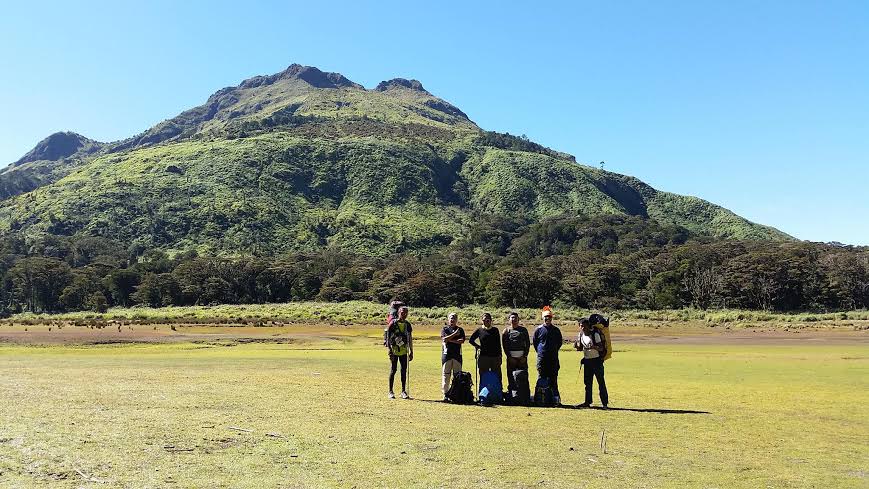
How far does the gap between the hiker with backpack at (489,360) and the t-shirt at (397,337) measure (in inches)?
66.2

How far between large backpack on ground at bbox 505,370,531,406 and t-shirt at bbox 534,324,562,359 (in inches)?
25.3

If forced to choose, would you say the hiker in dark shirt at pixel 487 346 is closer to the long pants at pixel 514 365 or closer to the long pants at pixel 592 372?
the long pants at pixel 514 365

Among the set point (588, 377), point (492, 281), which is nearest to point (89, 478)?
point (588, 377)

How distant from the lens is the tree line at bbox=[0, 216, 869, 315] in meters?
107

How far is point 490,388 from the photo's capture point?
1503 cm

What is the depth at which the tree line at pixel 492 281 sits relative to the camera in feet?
352

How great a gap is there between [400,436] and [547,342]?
544 cm

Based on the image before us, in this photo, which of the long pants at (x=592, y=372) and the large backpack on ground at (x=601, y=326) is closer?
the long pants at (x=592, y=372)

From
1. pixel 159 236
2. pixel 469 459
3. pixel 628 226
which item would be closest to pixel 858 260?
pixel 628 226

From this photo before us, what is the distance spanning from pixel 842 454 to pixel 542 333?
6.61 metres

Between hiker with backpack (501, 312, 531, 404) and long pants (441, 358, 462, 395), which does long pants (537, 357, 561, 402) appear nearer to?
hiker with backpack (501, 312, 531, 404)

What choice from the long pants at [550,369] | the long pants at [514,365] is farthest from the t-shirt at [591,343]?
the long pants at [514,365]

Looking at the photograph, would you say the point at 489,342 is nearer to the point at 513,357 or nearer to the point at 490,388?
the point at 513,357

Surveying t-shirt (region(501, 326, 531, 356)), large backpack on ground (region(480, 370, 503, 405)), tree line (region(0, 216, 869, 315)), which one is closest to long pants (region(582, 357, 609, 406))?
t-shirt (region(501, 326, 531, 356))
